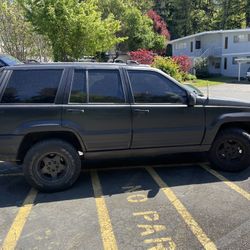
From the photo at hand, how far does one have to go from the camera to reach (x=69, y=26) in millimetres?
17797

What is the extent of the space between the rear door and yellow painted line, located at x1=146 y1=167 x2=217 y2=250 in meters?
1.85

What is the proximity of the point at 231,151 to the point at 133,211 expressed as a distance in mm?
2310

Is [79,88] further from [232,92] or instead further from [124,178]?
[232,92]

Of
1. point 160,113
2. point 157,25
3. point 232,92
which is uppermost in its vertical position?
point 157,25

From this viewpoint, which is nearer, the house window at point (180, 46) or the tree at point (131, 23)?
the tree at point (131, 23)

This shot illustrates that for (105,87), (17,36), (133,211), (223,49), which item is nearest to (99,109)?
(105,87)

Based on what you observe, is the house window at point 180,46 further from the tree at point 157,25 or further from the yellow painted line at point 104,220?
the yellow painted line at point 104,220

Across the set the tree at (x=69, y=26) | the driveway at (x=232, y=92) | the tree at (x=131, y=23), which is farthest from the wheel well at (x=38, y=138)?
the tree at (x=131, y=23)

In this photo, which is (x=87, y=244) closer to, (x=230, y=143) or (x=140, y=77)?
A: (x=140, y=77)

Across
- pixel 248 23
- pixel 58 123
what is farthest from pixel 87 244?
pixel 248 23

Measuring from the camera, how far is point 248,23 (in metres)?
51.2

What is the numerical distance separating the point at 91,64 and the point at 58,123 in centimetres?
107

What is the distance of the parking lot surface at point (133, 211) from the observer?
365cm

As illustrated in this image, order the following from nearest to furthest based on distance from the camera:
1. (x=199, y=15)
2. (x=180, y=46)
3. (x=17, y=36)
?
(x=17, y=36) < (x=180, y=46) < (x=199, y=15)
